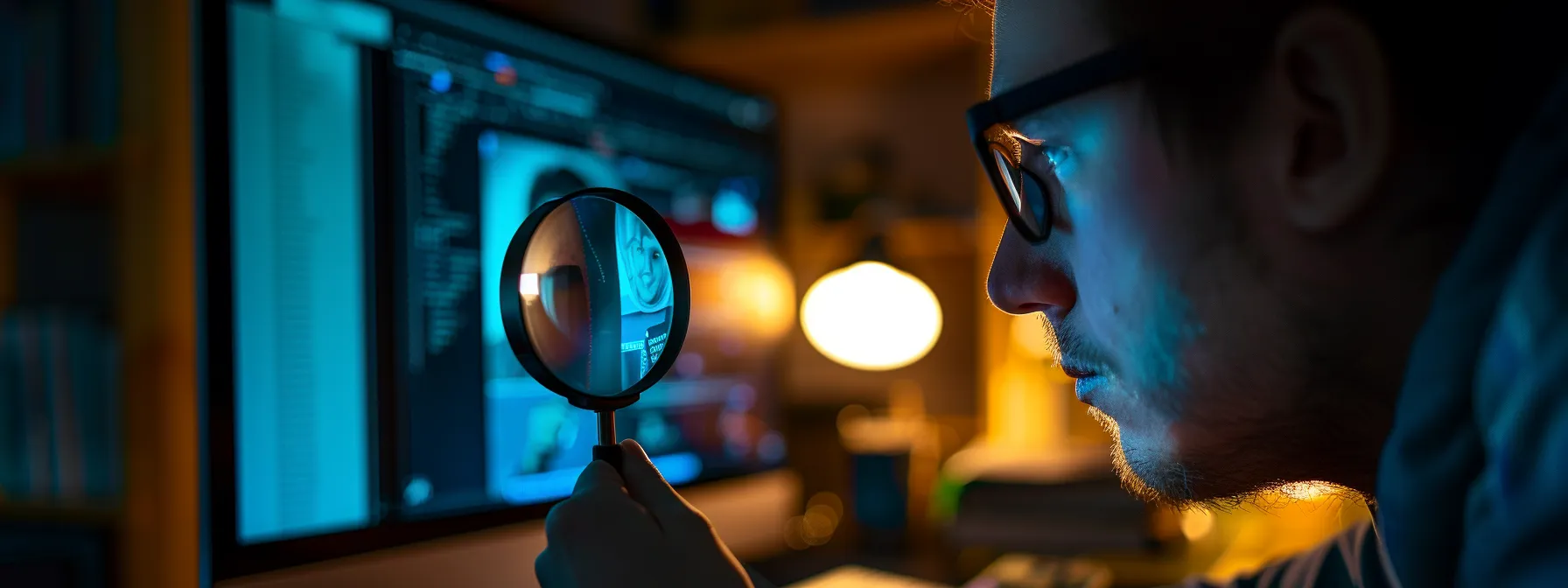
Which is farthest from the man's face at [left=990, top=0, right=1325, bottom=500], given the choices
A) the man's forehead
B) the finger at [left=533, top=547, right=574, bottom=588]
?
the finger at [left=533, top=547, right=574, bottom=588]

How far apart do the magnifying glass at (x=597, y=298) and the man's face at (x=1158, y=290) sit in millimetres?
284

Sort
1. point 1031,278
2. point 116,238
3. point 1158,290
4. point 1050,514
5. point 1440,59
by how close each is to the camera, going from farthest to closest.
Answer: point 1050,514, point 116,238, point 1031,278, point 1158,290, point 1440,59

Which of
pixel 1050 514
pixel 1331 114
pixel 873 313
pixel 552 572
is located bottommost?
Answer: pixel 1050 514

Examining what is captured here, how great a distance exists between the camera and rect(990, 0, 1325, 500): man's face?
1.82 feet

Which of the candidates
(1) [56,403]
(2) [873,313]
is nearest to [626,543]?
(2) [873,313]

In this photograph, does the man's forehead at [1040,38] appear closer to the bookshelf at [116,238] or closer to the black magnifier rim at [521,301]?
→ the black magnifier rim at [521,301]

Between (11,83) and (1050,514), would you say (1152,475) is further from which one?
(11,83)

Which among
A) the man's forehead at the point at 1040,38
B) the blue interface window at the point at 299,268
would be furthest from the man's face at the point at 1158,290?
the blue interface window at the point at 299,268

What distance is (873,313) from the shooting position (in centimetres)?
132

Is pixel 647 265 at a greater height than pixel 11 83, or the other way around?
pixel 11 83

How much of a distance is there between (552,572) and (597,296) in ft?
0.57

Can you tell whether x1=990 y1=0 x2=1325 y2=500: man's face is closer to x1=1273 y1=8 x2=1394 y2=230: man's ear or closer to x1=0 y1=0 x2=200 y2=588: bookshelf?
x1=1273 y1=8 x2=1394 y2=230: man's ear

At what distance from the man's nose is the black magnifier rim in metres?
0.27

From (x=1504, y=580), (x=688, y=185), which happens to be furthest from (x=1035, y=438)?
(x=1504, y=580)
